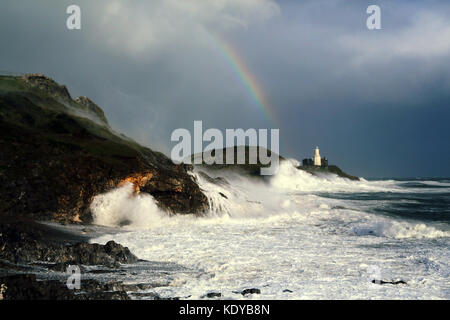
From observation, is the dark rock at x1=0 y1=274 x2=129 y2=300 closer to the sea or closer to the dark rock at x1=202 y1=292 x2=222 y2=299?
the sea

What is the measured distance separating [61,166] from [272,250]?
10296 mm

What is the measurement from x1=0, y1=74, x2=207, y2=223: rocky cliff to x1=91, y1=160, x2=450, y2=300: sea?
0.77 meters

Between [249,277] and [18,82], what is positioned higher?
[18,82]

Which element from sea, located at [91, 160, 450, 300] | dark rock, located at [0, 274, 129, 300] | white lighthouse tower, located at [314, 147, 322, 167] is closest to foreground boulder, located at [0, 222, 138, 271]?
sea, located at [91, 160, 450, 300]

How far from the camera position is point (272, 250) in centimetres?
1070

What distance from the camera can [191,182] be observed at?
62.2 feet

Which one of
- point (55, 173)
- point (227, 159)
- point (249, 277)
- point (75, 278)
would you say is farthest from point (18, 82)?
point (227, 159)

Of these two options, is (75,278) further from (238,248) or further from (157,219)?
(157,219)

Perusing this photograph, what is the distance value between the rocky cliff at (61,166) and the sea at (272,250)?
0.77 meters

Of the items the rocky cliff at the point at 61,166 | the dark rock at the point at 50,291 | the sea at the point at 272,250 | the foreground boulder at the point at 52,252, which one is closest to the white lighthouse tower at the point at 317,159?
the sea at the point at 272,250

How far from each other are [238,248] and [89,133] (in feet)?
38.1

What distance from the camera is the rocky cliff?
14.2 m
